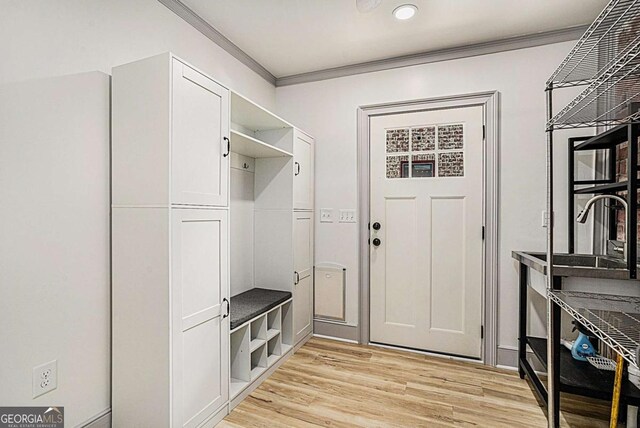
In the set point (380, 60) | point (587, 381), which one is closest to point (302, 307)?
point (587, 381)

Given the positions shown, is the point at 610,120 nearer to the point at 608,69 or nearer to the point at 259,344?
the point at 608,69

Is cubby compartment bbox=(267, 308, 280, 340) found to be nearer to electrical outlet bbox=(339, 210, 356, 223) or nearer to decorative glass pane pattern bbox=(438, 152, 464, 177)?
electrical outlet bbox=(339, 210, 356, 223)

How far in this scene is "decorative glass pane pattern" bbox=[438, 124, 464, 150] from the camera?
9.07 feet

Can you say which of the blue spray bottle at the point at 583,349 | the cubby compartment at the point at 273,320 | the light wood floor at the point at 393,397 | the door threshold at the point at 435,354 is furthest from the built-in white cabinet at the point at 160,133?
the blue spray bottle at the point at 583,349

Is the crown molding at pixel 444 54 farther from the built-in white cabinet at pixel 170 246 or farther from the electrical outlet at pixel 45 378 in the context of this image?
the electrical outlet at pixel 45 378

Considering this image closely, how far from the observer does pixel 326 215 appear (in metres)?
3.21

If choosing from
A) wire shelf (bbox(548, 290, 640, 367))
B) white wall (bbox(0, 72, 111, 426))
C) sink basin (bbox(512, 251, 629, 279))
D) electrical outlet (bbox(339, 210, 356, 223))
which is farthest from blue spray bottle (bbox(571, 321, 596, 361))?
white wall (bbox(0, 72, 111, 426))

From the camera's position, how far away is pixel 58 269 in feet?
4.99

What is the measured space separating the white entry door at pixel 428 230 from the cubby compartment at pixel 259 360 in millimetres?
1061

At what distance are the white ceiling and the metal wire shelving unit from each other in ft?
2.01

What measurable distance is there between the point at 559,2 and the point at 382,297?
2.50m

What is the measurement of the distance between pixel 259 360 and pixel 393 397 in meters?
1.01

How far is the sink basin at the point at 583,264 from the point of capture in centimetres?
160

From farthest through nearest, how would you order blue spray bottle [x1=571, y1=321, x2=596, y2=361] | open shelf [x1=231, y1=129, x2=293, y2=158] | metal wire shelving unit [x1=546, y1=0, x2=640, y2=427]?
open shelf [x1=231, y1=129, x2=293, y2=158], blue spray bottle [x1=571, y1=321, x2=596, y2=361], metal wire shelving unit [x1=546, y1=0, x2=640, y2=427]
